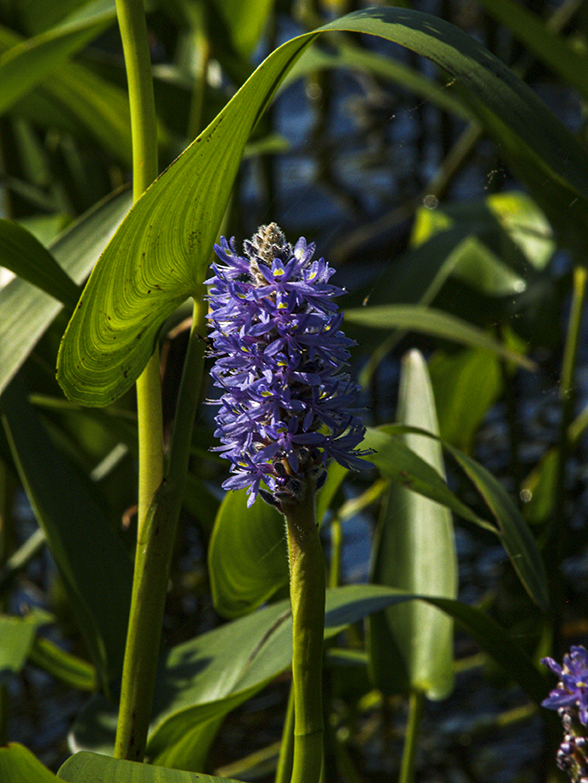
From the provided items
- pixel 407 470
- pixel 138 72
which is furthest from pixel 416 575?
pixel 138 72

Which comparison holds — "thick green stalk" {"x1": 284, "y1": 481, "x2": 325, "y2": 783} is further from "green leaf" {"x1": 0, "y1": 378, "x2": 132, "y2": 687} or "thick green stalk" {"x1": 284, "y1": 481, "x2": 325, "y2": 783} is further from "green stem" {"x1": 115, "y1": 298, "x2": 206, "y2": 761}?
"green leaf" {"x1": 0, "y1": 378, "x2": 132, "y2": 687}

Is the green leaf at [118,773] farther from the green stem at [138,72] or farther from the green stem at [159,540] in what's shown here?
the green stem at [138,72]

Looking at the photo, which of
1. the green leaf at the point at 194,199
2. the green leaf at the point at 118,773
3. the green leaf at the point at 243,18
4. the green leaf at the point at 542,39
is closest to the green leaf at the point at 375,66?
the green leaf at the point at 243,18

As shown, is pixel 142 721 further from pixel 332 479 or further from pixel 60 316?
pixel 60 316

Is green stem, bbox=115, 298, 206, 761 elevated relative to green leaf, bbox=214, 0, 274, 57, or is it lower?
lower

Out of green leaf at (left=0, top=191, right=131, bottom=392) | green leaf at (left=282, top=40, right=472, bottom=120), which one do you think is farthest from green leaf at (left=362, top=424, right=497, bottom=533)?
green leaf at (left=282, top=40, right=472, bottom=120)

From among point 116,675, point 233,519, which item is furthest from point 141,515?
point 116,675

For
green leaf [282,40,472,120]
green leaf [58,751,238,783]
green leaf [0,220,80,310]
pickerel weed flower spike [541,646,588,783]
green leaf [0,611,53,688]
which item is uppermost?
green leaf [282,40,472,120]
